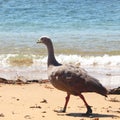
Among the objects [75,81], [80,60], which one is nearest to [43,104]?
[75,81]

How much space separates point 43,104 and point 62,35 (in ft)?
41.6

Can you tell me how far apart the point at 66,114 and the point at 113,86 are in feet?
10.4

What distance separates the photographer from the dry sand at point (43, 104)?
8.70m

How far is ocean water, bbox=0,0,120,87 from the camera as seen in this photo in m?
15.3

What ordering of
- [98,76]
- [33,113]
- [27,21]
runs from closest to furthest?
1. [33,113]
2. [98,76]
3. [27,21]

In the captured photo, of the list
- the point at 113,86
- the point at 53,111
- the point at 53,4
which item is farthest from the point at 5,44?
the point at 53,4

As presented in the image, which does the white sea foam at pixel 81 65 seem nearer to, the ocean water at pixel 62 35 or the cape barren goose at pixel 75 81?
the ocean water at pixel 62 35

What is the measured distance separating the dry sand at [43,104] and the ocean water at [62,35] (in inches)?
65.9

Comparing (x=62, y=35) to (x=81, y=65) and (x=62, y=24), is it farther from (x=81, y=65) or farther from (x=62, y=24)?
(x=81, y=65)

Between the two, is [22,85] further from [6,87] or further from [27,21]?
[27,21]

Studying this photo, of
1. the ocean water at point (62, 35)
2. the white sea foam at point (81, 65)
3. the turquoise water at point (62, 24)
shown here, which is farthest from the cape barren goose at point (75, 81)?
the turquoise water at point (62, 24)

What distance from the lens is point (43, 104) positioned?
987 cm

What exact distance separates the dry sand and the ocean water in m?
1.67

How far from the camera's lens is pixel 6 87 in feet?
38.6
